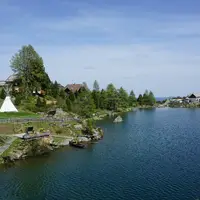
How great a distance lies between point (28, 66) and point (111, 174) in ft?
182

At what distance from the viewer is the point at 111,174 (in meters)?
36.2

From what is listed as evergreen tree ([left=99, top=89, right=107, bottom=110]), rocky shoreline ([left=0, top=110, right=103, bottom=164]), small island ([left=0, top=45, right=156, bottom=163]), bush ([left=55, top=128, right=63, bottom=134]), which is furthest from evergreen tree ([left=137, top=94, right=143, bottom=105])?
bush ([left=55, top=128, right=63, bottom=134])

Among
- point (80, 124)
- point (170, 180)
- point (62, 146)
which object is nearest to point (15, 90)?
point (80, 124)

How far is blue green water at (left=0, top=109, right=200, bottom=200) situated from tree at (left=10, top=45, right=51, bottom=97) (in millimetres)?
38388

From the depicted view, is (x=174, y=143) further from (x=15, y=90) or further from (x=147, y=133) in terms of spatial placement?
(x=15, y=90)

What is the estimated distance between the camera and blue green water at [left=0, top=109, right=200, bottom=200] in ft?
99.1

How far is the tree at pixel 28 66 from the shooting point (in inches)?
3238

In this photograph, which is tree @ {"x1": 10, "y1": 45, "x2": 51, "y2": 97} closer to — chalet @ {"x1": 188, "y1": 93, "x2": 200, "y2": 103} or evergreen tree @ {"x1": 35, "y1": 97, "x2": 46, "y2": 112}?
evergreen tree @ {"x1": 35, "y1": 97, "x2": 46, "y2": 112}

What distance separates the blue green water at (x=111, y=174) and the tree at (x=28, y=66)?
38388 millimetres

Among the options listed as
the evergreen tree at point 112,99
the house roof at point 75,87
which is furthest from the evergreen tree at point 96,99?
the house roof at point 75,87

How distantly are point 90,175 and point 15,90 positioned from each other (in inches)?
2408

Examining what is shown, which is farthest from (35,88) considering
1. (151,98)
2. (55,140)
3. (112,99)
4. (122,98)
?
(151,98)

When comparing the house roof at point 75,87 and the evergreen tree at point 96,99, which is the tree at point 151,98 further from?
the evergreen tree at point 96,99

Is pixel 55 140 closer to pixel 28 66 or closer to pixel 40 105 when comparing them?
pixel 40 105
